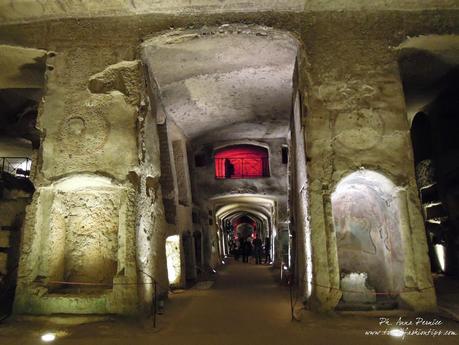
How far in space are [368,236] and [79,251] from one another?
562cm

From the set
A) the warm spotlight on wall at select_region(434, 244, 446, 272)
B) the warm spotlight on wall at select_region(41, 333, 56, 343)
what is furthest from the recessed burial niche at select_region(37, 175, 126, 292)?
the warm spotlight on wall at select_region(434, 244, 446, 272)

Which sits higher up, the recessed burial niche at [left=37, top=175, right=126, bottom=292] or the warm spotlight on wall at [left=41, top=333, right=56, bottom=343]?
the recessed burial niche at [left=37, top=175, right=126, bottom=292]

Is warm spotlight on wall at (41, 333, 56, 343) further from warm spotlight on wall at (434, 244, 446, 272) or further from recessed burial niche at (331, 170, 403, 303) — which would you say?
warm spotlight on wall at (434, 244, 446, 272)

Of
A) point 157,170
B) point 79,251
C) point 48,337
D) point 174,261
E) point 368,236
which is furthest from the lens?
point 174,261

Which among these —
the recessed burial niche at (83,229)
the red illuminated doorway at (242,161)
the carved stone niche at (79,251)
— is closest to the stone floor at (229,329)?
the carved stone niche at (79,251)

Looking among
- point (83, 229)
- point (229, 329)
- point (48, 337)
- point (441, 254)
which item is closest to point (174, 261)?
point (83, 229)

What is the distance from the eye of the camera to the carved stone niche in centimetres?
574

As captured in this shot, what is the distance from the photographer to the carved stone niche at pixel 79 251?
5.74 m

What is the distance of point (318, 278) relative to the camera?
5.78 m

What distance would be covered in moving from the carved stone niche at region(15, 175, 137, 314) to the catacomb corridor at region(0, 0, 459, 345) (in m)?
0.02

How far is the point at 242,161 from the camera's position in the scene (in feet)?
52.7

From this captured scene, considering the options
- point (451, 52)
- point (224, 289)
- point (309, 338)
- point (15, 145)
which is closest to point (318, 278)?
point (309, 338)

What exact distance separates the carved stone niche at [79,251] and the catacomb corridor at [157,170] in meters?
0.02

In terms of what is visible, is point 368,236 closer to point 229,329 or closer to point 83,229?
point 229,329
